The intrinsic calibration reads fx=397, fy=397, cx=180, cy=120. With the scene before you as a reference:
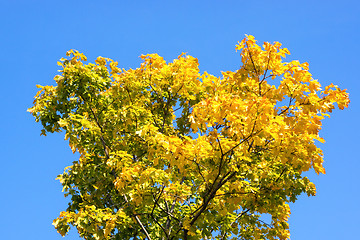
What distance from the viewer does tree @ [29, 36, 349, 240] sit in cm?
966

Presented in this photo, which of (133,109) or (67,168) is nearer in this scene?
(133,109)

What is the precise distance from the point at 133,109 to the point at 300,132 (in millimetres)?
5147

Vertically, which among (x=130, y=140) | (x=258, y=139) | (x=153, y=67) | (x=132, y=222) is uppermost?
(x=153, y=67)

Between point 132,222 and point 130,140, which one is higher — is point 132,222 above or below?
below

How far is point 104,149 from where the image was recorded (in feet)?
42.9

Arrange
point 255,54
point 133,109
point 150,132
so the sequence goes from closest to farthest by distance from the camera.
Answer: point 150,132 → point 255,54 → point 133,109

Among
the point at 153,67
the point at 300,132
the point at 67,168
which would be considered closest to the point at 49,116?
the point at 67,168

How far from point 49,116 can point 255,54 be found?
693 centimetres

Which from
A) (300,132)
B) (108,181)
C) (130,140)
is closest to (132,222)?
(108,181)

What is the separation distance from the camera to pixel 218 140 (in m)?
9.58

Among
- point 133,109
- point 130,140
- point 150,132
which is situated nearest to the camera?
point 150,132

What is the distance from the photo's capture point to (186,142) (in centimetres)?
966

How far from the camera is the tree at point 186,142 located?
9.66m

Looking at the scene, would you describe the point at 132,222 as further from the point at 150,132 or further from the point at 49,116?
the point at 49,116
